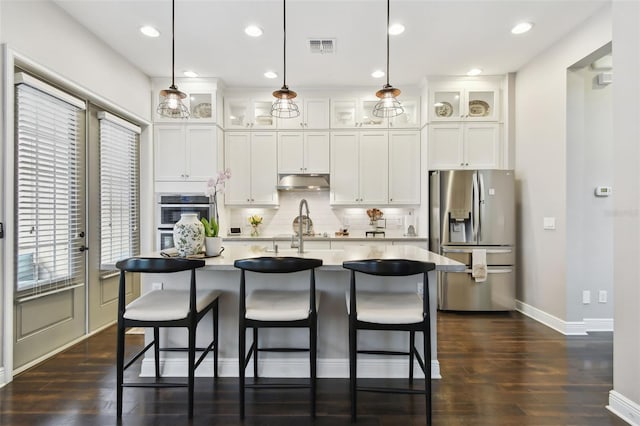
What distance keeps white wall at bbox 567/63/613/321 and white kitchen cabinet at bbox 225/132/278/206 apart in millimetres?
3541

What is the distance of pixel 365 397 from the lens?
218 cm

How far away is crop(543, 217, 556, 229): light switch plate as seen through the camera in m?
3.58

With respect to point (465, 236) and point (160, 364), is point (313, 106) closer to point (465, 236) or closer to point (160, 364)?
point (465, 236)

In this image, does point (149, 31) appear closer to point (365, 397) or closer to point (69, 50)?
point (69, 50)

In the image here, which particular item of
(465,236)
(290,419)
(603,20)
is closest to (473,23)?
(603,20)

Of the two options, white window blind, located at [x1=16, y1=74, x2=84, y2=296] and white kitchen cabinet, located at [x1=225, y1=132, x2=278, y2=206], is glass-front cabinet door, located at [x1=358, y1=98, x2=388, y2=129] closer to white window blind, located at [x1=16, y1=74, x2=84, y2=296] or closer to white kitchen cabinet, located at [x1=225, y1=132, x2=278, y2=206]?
white kitchen cabinet, located at [x1=225, y1=132, x2=278, y2=206]

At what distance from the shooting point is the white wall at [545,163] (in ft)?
11.1

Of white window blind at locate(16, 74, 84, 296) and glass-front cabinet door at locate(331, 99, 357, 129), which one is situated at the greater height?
glass-front cabinet door at locate(331, 99, 357, 129)

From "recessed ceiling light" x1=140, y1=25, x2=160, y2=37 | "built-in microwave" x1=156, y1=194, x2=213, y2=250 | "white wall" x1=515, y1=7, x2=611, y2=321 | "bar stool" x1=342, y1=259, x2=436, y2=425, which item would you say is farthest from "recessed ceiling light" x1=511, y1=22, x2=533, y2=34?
"built-in microwave" x1=156, y1=194, x2=213, y2=250

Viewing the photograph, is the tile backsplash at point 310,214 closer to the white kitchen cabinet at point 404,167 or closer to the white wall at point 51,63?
the white kitchen cabinet at point 404,167

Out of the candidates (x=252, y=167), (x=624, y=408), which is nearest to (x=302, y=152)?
(x=252, y=167)

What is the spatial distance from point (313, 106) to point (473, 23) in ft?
7.38

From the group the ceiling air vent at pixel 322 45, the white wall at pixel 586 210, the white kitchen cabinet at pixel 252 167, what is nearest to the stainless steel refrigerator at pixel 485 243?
the white wall at pixel 586 210

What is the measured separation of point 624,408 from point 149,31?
480 centimetres
